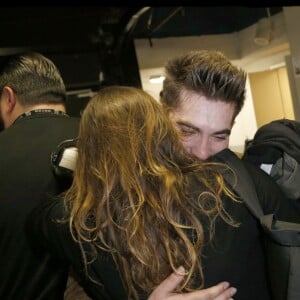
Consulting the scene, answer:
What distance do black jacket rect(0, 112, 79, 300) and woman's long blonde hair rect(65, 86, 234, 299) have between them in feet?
1.31

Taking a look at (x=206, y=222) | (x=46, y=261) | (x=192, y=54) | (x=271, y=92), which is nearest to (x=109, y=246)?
(x=206, y=222)

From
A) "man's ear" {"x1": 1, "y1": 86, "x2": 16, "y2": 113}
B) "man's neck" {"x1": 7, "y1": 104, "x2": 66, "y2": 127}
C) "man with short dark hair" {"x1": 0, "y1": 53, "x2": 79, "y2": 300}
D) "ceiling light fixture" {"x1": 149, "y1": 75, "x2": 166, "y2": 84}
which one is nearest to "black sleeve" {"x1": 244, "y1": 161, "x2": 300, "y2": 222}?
"man with short dark hair" {"x1": 0, "y1": 53, "x2": 79, "y2": 300}

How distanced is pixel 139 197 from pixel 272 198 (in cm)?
33

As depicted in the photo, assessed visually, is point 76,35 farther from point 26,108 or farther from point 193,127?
point 193,127

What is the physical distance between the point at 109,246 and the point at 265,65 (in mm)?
5211

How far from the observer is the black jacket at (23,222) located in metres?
1.30

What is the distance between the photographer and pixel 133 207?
0.90 metres

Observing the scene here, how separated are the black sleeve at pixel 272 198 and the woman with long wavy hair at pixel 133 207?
3.2 inches

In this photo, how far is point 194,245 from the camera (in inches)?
36.2

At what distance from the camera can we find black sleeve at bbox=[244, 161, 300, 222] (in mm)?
962

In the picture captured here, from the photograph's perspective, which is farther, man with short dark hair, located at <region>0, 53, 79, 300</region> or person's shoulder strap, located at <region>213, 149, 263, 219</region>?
man with short dark hair, located at <region>0, 53, 79, 300</region>

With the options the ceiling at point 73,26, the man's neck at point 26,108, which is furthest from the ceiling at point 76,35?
the man's neck at point 26,108

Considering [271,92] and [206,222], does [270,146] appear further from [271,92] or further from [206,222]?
[271,92]

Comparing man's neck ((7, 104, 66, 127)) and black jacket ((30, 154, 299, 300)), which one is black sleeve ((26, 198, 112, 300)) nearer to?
black jacket ((30, 154, 299, 300))
